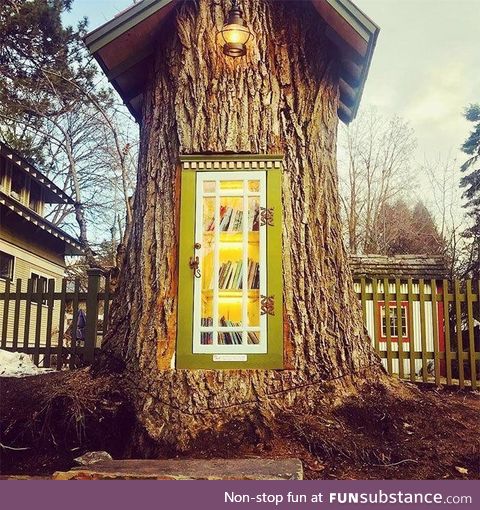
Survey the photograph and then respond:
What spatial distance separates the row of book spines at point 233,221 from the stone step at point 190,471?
1896mm

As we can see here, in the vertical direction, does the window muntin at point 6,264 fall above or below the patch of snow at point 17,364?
above

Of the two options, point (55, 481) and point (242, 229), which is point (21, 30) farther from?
point (55, 481)

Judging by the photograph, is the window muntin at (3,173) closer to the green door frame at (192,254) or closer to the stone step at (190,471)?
the green door frame at (192,254)

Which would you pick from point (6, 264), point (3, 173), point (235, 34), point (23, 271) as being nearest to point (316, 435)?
point (235, 34)

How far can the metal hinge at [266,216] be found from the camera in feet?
14.8

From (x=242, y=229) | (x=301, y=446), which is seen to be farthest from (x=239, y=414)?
(x=242, y=229)

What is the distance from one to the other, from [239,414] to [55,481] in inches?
Answer: 59.0

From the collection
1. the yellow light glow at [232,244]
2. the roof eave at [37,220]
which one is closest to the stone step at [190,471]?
the yellow light glow at [232,244]

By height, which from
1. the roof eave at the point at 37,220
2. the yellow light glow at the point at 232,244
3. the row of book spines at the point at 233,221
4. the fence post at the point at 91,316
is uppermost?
the roof eave at the point at 37,220

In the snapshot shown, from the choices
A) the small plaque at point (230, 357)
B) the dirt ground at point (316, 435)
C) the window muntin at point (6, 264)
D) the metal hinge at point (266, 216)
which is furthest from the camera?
the window muntin at point (6, 264)

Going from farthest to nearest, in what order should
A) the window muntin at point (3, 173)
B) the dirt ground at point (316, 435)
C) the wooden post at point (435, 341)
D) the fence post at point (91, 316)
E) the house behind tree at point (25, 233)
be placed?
the window muntin at point (3, 173) → the house behind tree at point (25, 233) → the fence post at point (91, 316) → the wooden post at point (435, 341) → the dirt ground at point (316, 435)

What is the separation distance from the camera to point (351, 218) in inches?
942

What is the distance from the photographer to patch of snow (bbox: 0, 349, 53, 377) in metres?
7.97

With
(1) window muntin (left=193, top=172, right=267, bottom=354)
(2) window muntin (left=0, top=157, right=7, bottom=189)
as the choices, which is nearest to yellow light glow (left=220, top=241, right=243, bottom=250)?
(1) window muntin (left=193, top=172, right=267, bottom=354)
